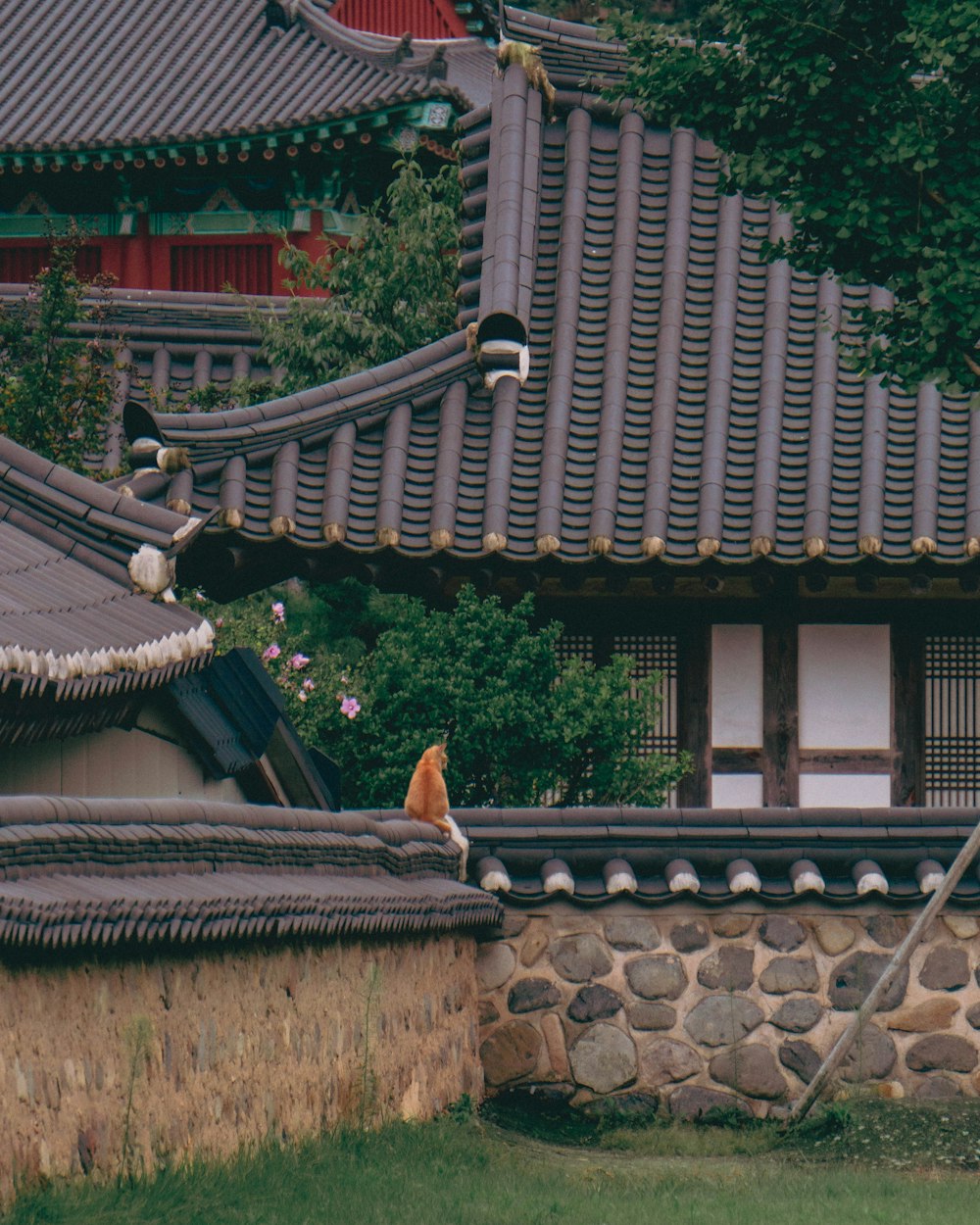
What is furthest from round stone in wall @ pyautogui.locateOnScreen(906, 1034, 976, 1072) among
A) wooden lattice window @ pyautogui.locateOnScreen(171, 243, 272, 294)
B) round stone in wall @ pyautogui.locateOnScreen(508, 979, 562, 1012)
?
wooden lattice window @ pyautogui.locateOnScreen(171, 243, 272, 294)

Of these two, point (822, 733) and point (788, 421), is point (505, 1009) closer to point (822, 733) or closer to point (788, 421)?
point (822, 733)

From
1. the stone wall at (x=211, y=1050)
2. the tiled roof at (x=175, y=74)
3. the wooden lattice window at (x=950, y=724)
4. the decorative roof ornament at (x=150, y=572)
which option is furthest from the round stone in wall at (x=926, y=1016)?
the tiled roof at (x=175, y=74)

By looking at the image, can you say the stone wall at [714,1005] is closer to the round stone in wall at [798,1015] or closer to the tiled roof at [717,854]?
the round stone in wall at [798,1015]

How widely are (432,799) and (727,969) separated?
6.29 ft

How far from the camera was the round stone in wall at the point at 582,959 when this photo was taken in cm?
1058

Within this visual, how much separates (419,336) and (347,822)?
23.5 ft

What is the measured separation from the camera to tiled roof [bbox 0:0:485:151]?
20094mm

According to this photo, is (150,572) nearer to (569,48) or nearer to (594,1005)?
(594,1005)

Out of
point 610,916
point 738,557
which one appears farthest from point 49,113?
point 610,916

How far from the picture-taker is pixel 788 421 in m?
13.4

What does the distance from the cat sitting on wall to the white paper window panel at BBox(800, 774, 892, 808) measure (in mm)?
3787

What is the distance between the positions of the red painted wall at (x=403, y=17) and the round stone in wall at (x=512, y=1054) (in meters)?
17.0

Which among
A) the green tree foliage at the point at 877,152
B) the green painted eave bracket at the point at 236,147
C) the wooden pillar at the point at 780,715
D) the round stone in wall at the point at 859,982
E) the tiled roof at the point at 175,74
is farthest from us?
the tiled roof at the point at 175,74

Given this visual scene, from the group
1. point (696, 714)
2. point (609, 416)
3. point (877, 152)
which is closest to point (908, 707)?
point (696, 714)
